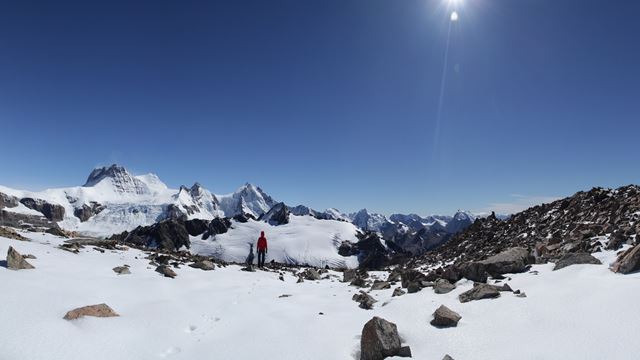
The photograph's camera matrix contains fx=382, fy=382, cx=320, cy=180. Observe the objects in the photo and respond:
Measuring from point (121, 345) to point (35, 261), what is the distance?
30.3ft

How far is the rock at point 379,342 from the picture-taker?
8.59m

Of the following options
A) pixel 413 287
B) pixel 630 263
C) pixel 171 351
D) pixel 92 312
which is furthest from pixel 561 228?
pixel 92 312

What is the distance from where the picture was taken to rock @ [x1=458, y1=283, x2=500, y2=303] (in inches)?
459

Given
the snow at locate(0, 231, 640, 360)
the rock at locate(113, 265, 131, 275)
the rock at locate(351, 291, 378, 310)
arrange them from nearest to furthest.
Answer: the snow at locate(0, 231, 640, 360), the rock at locate(351, 291, 378, 310), the rock at locate(113, 265, 131, 275)

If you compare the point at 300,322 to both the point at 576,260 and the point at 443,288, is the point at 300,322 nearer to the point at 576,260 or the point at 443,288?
the point at 443,288

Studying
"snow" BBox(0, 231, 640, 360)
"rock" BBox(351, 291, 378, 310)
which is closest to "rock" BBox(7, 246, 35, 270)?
"snow" BBox(0, 231, 640, 360)

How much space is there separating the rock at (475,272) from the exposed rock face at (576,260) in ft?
7.82

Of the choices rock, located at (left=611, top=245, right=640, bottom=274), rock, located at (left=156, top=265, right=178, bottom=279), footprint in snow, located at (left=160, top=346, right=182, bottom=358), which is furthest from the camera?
rock, located at (left=156, top=265, right=178, bottom=279)

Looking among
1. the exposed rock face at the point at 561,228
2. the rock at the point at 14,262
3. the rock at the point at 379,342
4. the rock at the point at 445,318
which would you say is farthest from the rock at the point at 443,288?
the rock at the point at 14,262

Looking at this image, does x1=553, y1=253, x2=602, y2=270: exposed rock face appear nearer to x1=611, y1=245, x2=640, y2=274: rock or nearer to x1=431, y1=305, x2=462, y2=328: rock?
x1=611, y1=245, x2=640, y2=274: rock

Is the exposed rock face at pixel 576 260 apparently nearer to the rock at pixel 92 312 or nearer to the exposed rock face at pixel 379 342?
the exposed rock face at pixel 379 342

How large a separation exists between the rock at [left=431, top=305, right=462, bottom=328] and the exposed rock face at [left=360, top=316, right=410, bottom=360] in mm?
1713

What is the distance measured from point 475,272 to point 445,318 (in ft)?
17.8

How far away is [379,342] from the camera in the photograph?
28.3 feet
